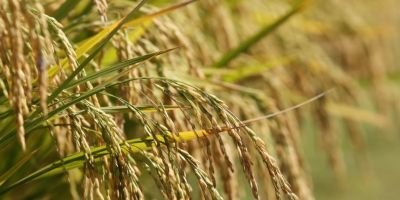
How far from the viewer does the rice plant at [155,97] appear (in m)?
1.10

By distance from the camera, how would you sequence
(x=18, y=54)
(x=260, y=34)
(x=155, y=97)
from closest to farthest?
1. (x=18, y=54)
2. (x=155, y=97)
3. (x=260, y=34)

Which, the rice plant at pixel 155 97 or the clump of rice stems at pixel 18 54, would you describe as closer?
the clump of rice stems at pixel 18 54

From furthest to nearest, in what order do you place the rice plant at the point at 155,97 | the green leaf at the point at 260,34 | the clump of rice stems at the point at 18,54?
1. the green leaf at the point at 260,34
2. the rice plant at the point at 155,97
3. the clump of rice stems at the point at 18,54

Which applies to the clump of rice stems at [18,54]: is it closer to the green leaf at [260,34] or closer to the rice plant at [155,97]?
the rice plant at [155,97]

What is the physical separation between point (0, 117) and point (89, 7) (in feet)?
1.84

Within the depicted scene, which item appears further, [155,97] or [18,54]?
[155,97]

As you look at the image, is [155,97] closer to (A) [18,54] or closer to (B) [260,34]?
(A) [18,54]

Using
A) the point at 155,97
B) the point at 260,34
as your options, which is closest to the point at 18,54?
the point at 155,97

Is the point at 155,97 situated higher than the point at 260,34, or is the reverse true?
the point at 260,34

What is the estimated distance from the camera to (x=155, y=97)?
1.29 metres

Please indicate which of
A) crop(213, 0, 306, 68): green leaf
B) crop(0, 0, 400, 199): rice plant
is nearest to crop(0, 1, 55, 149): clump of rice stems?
crop(0, 0, 400, 199): rice plant

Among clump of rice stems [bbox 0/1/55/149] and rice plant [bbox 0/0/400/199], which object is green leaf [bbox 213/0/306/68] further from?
clump of rice stems [bbox 0/1/55/149]

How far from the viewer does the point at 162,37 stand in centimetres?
171

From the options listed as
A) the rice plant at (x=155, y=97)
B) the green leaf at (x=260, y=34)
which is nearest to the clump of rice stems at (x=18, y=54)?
the rice plant at (x=155, y=97)
